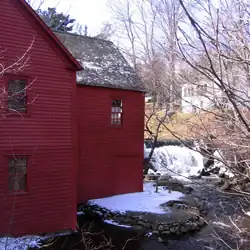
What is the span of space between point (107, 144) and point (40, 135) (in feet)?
17.3

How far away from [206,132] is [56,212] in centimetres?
1050

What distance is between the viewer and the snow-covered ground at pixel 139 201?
49.1ft

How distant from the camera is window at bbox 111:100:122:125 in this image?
57.1 feet

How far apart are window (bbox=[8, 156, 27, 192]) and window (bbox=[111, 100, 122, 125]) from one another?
6277mm

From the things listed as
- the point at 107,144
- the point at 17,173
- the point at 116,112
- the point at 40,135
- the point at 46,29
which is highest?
the point at 46,29

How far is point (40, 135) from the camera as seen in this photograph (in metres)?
12.1

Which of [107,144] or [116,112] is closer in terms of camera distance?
[107,144]

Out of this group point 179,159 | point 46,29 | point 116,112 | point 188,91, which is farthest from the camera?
point 179,159

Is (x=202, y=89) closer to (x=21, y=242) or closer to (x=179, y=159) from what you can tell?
(x=21, y=242)

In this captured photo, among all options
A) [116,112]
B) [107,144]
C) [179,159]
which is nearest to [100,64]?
[116,112]

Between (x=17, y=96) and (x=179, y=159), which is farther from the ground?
(x=17, y=96)

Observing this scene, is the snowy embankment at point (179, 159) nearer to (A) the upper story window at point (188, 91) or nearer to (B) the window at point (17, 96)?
(B) the window at point (17, 96)

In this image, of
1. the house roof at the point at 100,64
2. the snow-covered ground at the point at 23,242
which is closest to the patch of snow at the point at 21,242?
the snow-covered ground at the point at 23,242

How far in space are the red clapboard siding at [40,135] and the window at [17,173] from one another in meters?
0.19
